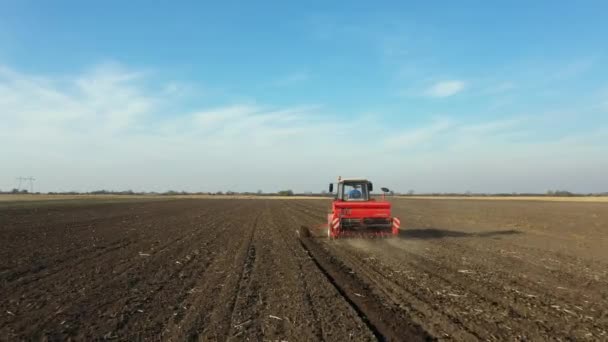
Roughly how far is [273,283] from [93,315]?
11.3 feet

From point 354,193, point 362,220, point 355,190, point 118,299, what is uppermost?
point 355,190

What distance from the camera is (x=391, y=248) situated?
14.6 m

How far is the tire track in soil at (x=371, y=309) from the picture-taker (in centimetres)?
562

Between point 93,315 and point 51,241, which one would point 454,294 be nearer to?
point 93,315

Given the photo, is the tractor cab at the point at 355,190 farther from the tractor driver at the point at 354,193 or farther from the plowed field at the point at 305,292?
the plowed field at the point at 305,292

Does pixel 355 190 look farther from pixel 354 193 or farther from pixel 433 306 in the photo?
pixel 433 306

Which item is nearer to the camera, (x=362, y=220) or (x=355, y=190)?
(x=362, y=220)

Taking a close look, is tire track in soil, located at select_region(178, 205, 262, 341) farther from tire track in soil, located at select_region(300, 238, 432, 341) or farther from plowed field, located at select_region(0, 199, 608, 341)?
tire track in soil, located at select_region(300, 238, 432, 341)

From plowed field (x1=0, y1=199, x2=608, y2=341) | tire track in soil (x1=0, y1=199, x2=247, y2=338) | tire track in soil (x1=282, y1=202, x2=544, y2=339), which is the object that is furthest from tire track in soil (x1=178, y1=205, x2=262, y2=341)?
tire track in soil (x1=282, y1=202, x2=544, y2=339)

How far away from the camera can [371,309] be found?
268 inches

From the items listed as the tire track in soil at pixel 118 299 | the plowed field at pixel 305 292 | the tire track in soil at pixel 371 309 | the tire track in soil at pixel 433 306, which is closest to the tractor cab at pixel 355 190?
the plowed field at pixel 305 292

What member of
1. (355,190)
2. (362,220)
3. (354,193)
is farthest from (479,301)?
(355,190)

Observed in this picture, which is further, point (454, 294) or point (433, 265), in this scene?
point (433, 265)

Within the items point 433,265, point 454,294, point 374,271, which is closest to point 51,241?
point 374,271
